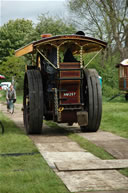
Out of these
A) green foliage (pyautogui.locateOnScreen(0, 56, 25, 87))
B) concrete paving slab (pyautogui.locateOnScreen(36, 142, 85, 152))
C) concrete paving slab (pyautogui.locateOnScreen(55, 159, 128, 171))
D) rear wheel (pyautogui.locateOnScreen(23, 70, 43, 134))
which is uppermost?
green foliage (pyautogui.locateOnScreen(0, 56, 25, 87))

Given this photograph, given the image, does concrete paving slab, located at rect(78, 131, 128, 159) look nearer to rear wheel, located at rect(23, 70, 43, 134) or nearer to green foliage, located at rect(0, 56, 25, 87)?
rear wheel, located at rect(23, 70, 43, 134)

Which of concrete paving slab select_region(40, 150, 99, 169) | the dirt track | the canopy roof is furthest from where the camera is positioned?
the canopy roof

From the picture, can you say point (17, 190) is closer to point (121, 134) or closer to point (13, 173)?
point (13, 173)

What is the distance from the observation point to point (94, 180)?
235 inches

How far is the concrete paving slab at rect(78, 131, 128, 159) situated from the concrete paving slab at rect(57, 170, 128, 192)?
1.49m

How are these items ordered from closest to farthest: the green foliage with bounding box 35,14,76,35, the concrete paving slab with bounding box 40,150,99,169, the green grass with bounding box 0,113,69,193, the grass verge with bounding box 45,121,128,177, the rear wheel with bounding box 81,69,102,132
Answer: the green grass with bounding box 0,113,69,193
the concrete paving slab with bounding box 40,150,99,169
the grass verge with bounding box 45,121,128,177
the rear wheel with bounding box 81,69,102,132
the green foliage with bounding box 35,14,76,35

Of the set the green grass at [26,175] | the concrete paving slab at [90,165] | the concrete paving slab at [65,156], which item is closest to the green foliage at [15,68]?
the concrete paving slab at [65,156]

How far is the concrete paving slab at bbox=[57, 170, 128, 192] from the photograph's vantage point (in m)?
5.60

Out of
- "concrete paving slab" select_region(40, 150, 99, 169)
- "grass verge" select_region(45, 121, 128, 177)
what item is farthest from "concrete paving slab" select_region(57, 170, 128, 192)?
"concrete paving slab" select_region(40, 150, 99, 169)

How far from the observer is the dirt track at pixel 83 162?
18.8 feet

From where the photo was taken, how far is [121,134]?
11484 mm

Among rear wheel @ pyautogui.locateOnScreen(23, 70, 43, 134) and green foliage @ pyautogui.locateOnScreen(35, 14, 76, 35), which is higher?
green foliage @ pyautogui.locateOnScreen(35, 14, 76, 35)

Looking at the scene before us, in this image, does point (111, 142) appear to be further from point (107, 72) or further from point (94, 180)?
point (107, 72)

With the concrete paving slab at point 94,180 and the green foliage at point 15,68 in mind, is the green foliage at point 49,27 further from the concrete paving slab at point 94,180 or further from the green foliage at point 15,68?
the concrete paving slab at point 94,180
